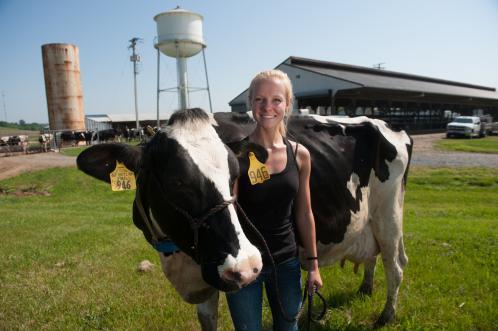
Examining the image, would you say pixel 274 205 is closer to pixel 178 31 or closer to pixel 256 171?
pixel 256 171

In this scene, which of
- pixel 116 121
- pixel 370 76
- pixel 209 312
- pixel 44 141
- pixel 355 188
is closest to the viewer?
pixel 209 312

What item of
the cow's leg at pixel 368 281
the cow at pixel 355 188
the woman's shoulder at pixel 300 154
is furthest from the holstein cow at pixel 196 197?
the cow's leg at pixel 368 281

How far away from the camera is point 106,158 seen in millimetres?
2430

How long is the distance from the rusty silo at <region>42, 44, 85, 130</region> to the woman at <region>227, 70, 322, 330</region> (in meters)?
33.5

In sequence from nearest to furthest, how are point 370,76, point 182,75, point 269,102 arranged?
point 269,102, point 182,75, point 370,76

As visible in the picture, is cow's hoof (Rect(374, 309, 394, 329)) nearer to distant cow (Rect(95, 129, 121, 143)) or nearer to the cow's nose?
the cow's nose

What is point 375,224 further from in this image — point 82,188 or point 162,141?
point 82,188

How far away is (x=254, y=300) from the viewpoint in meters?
2.05

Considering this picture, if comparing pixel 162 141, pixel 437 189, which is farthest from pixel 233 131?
pixel 437 189

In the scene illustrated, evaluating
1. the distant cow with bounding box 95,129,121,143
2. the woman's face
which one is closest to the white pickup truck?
the distant cow with bounding box 95,129,121,143

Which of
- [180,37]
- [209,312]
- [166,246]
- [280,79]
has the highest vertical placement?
[180,37]

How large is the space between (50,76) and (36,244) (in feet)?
97.9

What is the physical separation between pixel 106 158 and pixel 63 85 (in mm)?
33071

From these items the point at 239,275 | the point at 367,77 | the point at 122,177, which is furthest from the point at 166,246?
the point at 367,77
